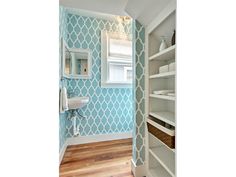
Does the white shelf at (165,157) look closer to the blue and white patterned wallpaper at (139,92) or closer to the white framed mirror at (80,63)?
the blue and white patterned wallpaper at (139,92)

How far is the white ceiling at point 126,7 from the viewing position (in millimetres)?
1551

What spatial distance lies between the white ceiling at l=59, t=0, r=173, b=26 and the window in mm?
1190

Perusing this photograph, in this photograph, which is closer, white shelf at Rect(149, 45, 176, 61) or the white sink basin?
white shelf at Rect(149, 45, 176, 61)

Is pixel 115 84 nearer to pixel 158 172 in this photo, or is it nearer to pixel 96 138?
pixel 96 138

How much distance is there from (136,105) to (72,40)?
6.01 ft

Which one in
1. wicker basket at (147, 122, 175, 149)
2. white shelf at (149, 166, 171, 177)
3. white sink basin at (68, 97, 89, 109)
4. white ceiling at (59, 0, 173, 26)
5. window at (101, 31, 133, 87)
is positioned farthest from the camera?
window at (101, 31, 133, 87)

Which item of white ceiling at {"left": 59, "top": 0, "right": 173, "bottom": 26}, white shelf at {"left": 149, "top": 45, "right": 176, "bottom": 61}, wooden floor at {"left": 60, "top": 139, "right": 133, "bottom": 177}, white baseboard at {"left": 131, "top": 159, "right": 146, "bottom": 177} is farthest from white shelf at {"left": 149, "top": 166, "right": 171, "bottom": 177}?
white ceiling at {"left": 59, "top": 0, "right": 173, "bottom": 26}

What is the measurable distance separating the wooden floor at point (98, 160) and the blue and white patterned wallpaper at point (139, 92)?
0.35m

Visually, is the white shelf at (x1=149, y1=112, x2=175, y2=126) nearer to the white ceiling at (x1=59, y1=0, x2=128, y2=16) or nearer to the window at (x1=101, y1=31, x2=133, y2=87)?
the white ceiling at (x1=59, y1=0, x2=128, y2=16)

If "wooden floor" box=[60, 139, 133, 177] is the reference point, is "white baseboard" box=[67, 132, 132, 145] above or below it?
above

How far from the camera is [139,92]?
76.6 inches

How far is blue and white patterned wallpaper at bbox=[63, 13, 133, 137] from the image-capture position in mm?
2896
